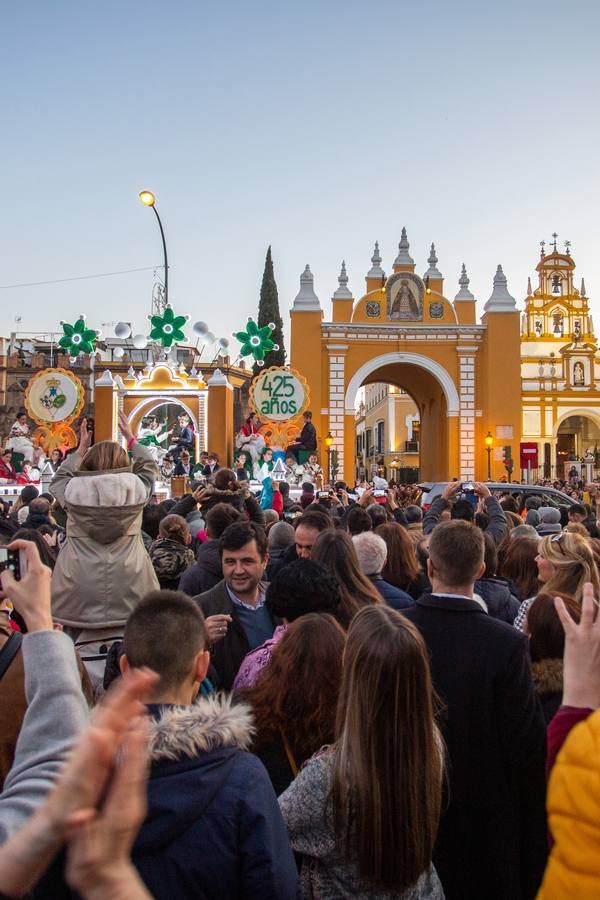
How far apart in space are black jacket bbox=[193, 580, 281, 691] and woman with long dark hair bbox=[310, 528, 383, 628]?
397mm

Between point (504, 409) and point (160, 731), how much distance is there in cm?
3046

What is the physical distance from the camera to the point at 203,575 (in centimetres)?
491

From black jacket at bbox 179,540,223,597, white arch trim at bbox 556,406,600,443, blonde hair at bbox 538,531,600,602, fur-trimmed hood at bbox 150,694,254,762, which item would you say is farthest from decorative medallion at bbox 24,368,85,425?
white arch trim at bbox 556,406,600,443

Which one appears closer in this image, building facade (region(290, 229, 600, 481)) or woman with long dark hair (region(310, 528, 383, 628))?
woman with long dark hair (region(310, 528, 383, 628))

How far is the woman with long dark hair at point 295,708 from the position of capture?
2.71 metres

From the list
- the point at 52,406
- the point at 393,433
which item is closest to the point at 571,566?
the point at 52,406

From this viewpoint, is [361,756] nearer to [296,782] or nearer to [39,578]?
[296,782]

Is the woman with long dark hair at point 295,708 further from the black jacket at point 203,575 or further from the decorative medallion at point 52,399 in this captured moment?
the decorative medallion at point 52,399

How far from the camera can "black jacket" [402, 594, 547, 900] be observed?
3.01 metres

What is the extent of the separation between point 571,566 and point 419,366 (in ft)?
91.2

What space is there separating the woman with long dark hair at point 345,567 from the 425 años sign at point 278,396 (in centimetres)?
2106

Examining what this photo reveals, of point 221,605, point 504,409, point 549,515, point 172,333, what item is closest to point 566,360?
point 504,409

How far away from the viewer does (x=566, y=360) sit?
4522 cm

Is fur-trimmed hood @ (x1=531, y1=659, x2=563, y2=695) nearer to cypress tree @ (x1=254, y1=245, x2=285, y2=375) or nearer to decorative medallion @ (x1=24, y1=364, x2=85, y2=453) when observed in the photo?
decorative medallion @ (x1=24, y1=364, x2=85, y2=453)
